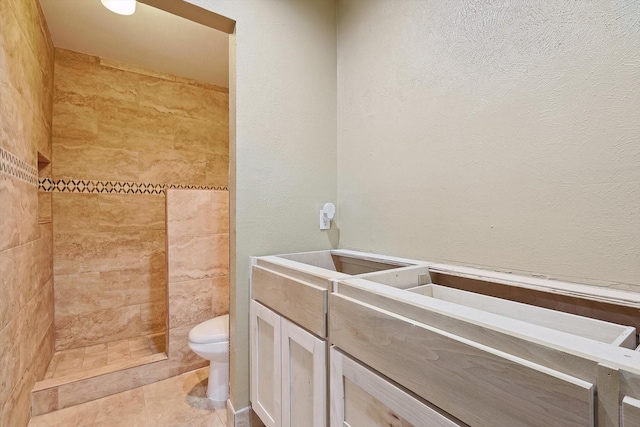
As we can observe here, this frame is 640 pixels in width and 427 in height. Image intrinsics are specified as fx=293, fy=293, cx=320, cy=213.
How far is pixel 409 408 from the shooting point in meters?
0.73

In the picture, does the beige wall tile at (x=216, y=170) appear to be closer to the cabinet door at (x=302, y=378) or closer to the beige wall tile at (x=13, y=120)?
the beige wall tile at (x=13, y=120)

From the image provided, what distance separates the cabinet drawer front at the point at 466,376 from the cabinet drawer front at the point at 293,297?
18 centimetres

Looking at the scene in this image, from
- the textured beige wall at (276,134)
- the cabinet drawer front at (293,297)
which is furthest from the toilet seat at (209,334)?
the cabinet drawer front at (293,297)

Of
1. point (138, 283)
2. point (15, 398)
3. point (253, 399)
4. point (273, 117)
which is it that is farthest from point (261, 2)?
point (138, 283)

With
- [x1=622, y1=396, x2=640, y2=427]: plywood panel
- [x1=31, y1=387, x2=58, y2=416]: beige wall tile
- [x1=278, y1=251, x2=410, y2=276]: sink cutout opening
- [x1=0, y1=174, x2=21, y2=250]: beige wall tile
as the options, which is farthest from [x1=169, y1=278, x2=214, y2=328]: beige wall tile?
[x1=622, y1=396, x2=640, y2=427]: plywood panel

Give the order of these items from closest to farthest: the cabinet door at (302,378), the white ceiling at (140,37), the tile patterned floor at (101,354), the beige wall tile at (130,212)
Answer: the cabinet door at (302,378), the white ceiling at (140,37), the tile patterned floor at (101,354), the beige wall tile at (130,212)

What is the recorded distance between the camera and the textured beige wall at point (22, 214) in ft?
4.25

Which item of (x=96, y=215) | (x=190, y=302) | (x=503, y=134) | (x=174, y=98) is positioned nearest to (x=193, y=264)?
(x=190, y=302)

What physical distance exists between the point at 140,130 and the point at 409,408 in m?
3.03

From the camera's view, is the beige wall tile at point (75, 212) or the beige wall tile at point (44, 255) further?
the beige wall tile at point (75, 212)

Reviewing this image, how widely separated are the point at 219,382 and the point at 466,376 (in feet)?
5.75

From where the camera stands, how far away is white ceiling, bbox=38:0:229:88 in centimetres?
199

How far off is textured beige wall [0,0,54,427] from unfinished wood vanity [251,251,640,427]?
1.12m

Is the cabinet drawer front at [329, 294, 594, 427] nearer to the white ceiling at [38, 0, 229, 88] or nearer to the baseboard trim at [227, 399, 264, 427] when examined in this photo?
the baseboard trim at [227, 399, 264, 427]
